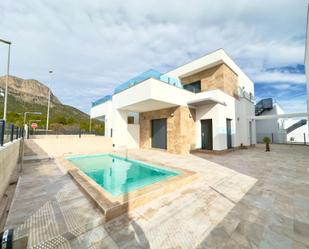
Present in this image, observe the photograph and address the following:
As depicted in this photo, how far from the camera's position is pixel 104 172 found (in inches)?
274

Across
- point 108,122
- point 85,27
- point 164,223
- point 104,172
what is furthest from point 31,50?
point 164,223

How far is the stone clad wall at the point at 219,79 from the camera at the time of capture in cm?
1074

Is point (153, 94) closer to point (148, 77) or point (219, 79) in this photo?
point (148, 77)

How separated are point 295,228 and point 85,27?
10.5m

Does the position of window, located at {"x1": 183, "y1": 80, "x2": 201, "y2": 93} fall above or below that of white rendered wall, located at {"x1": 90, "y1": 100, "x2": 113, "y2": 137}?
above

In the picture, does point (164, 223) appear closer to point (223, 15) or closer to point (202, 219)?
point (202, 219)

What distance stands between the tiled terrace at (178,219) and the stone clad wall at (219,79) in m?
8.42

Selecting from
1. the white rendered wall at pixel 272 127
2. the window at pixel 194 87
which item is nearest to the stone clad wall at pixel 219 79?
the window at pixel 194 87

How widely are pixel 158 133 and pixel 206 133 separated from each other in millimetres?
3981

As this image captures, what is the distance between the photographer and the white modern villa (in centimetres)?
932

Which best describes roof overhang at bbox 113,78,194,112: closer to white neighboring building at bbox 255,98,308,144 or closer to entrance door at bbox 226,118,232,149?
entrance door at bbox 226,118,232,149

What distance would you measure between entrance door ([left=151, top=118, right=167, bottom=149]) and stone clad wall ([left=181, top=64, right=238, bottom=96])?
4.72 meters

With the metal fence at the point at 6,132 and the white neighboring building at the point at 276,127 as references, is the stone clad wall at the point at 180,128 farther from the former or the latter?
the white neighboring building at the point at 276,127

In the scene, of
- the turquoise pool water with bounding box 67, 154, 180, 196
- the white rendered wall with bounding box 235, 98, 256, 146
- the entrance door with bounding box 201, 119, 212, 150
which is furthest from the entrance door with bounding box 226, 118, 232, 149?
the turquoise pool water with bounding box 67, 154, 180, 196
